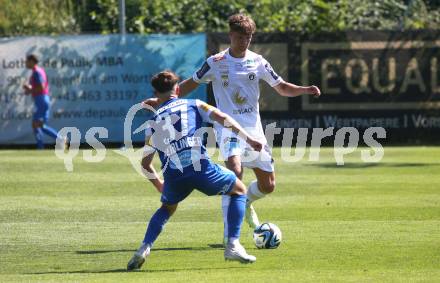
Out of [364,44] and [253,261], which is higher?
[253,261]

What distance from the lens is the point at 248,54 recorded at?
34.9 ft

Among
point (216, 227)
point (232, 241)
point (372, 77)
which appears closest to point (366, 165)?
point (372, 77)

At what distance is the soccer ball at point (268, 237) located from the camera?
1008cm

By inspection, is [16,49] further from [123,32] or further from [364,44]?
[364,44]

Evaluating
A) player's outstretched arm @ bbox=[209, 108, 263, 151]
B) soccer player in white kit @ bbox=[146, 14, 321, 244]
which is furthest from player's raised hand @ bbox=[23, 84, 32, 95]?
player's outstretched arm @ bbox=[209, 108, 263, 151]

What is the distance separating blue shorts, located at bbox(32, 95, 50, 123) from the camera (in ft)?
73.6

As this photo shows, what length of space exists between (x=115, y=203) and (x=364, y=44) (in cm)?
1205

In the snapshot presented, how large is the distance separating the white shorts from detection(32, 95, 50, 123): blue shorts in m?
12.5

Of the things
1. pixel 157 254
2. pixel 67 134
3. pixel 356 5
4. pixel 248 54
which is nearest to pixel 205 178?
pixel 157 254

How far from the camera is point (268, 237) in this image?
10086 mm

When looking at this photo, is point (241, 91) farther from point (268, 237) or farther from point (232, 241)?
point (232, 241)

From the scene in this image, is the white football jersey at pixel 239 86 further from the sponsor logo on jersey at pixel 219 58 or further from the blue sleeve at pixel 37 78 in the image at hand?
the blue sleeve at pixel 37 78

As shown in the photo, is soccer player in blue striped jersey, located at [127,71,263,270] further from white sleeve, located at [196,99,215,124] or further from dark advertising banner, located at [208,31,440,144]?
dark advertising banner, located at [208,31,440,144]

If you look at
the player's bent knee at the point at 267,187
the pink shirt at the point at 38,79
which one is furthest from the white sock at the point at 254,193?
the pink shirt at the point at 38,79
